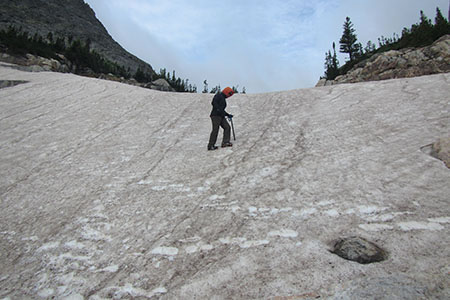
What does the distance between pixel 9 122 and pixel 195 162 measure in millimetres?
7183

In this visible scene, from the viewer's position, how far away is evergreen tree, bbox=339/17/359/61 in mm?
49562

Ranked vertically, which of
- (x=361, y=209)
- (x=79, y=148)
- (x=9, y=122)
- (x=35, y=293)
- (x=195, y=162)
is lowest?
(x=35, y=293)

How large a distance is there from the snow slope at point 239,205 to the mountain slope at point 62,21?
194 feet

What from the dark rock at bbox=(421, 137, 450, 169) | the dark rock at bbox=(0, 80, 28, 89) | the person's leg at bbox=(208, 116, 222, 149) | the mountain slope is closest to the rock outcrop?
the dark rock at bbox=(421, 137, 450, 169)

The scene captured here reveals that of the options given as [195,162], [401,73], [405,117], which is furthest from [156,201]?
[401,73]

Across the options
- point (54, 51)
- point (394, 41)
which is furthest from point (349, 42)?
point (54, 51)

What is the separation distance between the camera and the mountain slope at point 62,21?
51206mm

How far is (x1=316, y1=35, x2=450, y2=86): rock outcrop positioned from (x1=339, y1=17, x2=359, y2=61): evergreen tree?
1138 inches

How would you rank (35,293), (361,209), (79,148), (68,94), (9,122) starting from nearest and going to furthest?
(35,293) < (361,209) < (79,148) < (9,122) < (68,94)

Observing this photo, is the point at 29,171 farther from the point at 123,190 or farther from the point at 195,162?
the point at 195,162

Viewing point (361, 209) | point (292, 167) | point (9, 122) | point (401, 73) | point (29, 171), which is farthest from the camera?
point (401, 73)

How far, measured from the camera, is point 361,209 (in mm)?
3264

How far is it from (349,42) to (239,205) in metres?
56.9

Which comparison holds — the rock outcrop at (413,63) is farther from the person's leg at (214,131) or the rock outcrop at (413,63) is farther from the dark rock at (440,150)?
the person's leg at (214,131)
